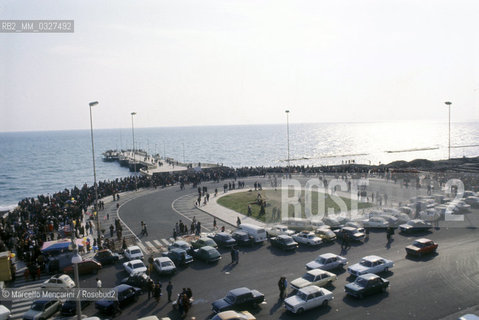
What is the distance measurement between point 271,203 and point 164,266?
63.0 feet

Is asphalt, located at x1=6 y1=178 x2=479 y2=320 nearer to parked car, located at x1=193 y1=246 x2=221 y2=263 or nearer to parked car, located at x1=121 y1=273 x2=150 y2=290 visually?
parked car, located at x1=193 y1=246 x2=221 y2=263

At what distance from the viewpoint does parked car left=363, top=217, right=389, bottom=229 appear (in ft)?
101

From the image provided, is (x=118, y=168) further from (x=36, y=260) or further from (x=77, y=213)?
(x=36, y=260)

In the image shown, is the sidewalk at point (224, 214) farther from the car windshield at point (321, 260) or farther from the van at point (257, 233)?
the car windshield at point (321, 260)

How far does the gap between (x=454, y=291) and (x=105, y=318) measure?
56.1 feet

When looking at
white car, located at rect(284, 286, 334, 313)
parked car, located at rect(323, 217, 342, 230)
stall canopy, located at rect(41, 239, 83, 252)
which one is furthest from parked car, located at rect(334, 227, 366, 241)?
stall canopy, located at rect(41, 239, 83, 252)

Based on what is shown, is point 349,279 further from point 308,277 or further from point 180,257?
point 180,257

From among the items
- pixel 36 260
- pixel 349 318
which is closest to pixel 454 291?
pixel 349 318

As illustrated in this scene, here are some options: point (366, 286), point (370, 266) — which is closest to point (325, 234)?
point (370, 266)

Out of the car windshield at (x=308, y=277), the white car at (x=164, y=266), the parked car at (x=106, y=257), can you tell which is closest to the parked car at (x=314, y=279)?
the car windshield at (x=308, y=277)

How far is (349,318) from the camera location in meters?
16.7

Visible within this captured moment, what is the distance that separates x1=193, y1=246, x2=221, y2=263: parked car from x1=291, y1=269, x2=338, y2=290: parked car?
6.40 meters

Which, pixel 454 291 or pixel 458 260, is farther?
pixel 458 260

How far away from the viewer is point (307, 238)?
90.3 ft
